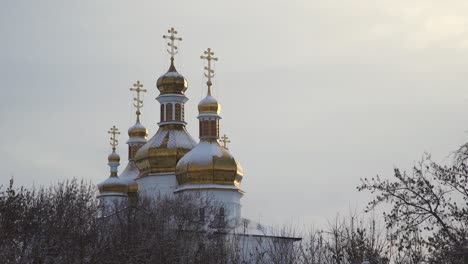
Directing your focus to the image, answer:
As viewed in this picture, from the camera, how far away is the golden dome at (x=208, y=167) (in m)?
37.8

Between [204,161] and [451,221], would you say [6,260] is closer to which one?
[451,221]

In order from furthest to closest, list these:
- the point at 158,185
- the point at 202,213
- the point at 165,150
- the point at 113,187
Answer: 1. the point at 113,187
2. the point at 165,150
3. the point at 158,185
4. the point at 202,213

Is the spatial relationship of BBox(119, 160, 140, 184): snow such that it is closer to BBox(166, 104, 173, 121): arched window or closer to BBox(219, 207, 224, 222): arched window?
BBox(166, 104, 173, 121): arched window

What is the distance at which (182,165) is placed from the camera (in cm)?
3831

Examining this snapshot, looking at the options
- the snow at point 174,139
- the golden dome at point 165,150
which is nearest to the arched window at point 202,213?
the golden dome at point 165,150

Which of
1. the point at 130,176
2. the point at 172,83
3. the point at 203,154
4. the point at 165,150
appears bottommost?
the point at 203,154

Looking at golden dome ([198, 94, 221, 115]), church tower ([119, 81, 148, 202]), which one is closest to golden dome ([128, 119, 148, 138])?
church tower ([119, 81, 148, 202])

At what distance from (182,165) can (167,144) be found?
280cm

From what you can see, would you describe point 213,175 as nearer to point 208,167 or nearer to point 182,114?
point 208,167

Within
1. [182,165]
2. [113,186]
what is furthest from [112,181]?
[182,165]

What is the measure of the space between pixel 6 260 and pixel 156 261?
4.79 metres

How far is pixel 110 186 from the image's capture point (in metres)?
45.5

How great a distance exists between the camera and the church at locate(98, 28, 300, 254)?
3781 cm

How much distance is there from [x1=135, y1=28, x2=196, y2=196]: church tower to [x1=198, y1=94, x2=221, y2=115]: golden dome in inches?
80.9
